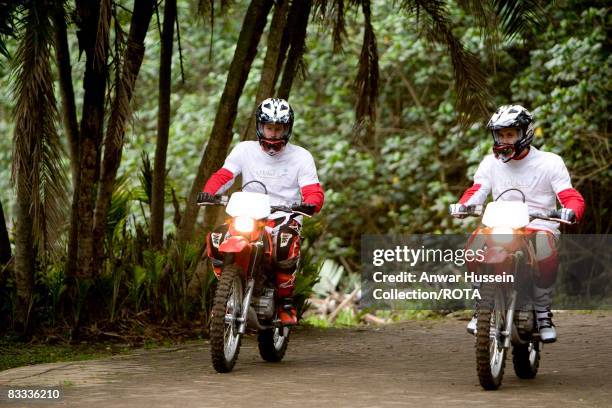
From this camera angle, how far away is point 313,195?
27.4 ft

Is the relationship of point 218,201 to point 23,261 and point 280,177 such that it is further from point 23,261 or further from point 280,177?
point 23,261

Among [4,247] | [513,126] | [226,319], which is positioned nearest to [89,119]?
[4,247]

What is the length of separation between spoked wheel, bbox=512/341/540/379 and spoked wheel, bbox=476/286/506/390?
49 cm

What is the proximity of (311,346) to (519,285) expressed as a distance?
10.3ft

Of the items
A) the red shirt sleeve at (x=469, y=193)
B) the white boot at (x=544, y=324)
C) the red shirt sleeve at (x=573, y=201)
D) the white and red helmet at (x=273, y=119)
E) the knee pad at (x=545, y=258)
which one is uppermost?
the white and red helmet at (x=273, y=119)

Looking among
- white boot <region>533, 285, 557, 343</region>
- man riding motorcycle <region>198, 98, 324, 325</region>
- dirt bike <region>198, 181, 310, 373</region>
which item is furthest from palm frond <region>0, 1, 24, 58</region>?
white boot <region>533, 285, 557, 343</region>

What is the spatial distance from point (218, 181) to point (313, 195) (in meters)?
0.76

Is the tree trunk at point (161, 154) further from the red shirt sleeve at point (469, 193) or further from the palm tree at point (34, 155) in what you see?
the red shirt sleeve at point (469, 193)

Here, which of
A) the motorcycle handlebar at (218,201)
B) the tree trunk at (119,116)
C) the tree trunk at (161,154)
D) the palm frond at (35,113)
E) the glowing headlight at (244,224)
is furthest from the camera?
the tree trunk at (161,154)

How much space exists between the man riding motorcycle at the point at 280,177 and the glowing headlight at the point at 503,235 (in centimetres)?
151

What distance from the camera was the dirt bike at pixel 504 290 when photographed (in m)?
6.97

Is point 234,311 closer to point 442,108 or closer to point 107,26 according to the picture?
point 107,26

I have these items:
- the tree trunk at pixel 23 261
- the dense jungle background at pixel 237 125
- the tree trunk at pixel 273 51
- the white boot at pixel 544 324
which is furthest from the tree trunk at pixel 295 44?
the white boot at pixel 544 324

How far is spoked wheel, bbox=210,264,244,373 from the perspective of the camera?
7.52m
